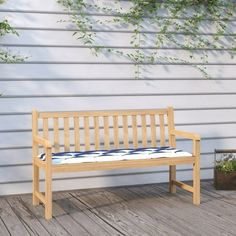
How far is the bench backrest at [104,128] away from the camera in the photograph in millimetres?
4973

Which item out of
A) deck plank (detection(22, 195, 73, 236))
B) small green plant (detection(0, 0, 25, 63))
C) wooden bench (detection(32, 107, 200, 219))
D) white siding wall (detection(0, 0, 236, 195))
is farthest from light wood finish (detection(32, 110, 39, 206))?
small green plant (detection(0, 0, 25, 63))

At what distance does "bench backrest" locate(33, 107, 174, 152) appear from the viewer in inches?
196

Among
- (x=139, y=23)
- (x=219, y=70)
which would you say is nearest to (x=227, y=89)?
(x=219, y=70)

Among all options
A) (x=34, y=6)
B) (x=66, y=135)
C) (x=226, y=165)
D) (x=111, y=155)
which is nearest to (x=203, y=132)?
(x=226, y=165)

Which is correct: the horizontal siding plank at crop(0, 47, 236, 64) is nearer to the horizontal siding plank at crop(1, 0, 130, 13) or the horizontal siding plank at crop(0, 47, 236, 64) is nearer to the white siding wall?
the white siding wall

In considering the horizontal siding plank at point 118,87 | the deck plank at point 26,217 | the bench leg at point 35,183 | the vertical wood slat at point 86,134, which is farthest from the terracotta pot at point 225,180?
the deck plank at point 26,217

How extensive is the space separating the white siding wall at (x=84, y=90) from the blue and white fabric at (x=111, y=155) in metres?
0.65

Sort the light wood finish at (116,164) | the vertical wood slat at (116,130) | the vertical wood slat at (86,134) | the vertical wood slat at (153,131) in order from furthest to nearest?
the vertical wood slat at (153,131) → the vertical wood slat at (116,130) → the vertical wood slat at (86,134) → the light wood finish at (116,164)

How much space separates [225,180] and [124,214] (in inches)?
56.2

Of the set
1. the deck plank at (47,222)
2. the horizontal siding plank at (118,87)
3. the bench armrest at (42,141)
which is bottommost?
the deck plank at (47,222)

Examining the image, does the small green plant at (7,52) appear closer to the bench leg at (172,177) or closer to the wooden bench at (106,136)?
the wooden bench at (106,136)

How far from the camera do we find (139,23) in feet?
18.4

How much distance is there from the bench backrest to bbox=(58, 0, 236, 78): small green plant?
1.83ft

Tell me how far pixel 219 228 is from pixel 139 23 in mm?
2451
